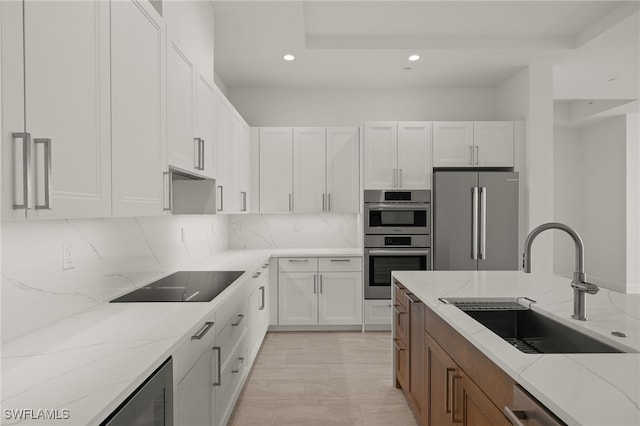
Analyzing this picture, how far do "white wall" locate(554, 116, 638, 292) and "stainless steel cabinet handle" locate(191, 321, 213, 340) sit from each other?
6.95 metres

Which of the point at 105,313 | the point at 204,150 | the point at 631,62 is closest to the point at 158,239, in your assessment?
the point at 204,150

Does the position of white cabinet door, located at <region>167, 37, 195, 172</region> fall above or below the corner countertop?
above

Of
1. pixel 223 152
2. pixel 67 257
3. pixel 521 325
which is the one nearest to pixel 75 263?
pixel 67 257

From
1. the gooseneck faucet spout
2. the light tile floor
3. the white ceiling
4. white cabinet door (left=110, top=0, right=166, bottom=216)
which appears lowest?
the light tile floor

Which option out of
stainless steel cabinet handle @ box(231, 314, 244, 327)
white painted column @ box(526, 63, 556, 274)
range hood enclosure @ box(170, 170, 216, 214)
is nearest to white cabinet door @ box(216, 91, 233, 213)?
range hood enclosure @ box(170, 170, 216, 214)

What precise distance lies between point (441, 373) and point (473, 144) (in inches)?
122

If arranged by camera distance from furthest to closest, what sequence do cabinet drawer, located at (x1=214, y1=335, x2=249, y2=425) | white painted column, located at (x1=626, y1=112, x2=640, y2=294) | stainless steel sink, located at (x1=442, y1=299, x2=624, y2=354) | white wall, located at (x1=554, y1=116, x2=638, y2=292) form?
1. white wall, located at (x1=554, y1=116, x2=638, y2=292)
2. white painted column, located at (x1=626, y1=112, x2=640, y2=294)
3. cabinet drawer, located at (x1=214, y1=335, x2=249, y2=425)
4. stainless steel sink, located at (x1=442, y1=299, x2=624, y2=354)

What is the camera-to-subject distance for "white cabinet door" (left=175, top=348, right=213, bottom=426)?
4.99ft

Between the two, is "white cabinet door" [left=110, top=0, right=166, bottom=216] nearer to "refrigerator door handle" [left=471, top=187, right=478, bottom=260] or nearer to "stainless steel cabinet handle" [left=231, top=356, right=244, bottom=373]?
"stainless steel cabinet handle" [left=231, top=356, right=244, bottom=373]

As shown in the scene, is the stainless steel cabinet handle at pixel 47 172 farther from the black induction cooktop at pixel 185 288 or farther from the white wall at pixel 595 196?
the white wall at pixel 595 196

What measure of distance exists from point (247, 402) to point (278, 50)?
3.05 metres

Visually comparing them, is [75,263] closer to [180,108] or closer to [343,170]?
[180,108]

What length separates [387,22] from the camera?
3516 mm

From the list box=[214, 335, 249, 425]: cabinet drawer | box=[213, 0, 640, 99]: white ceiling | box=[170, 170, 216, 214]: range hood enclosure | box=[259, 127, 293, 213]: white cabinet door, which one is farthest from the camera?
box=[259, 127, 293, 213]: white cabinet door
